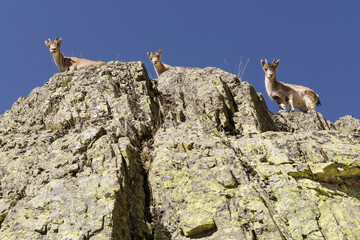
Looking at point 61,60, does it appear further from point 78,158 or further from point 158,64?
point 78,158

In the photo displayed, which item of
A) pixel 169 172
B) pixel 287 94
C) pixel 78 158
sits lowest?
pixel 169 172

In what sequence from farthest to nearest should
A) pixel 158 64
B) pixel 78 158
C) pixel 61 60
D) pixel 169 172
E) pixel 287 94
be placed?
1. pixel 158 64
2. pixel 61 60
3. pixel 287 94
4. pixel 78 158
5. pixel 169 172

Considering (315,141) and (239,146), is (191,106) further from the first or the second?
(315,141)

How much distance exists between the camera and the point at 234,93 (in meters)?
9.27

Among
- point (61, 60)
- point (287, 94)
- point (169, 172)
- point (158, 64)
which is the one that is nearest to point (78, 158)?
point (169, 172)

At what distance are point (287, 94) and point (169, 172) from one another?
394 inches

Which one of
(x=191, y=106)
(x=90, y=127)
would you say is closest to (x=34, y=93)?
(x=90, y=127)

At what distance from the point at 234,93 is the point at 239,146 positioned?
2845 mm

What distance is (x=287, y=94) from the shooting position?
14.5 m

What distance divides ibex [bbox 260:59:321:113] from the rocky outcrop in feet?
19.0

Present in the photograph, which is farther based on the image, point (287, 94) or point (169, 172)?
point (287, 94)

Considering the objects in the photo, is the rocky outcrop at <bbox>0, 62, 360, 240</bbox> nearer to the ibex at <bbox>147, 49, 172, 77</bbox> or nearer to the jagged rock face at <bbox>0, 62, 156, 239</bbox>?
the jagged rock face at <bbox>0, 62, 156, 239</bbox>

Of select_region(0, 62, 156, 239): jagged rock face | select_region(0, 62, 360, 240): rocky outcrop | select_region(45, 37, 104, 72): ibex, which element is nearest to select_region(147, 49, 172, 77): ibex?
select_region(45, 37, 104, 72): ibex

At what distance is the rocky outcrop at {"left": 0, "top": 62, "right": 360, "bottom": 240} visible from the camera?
491cm
